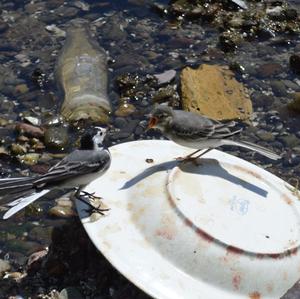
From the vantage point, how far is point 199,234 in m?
5.89

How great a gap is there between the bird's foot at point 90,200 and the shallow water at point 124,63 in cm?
85

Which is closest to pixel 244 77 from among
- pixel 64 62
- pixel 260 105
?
pixel 260 105

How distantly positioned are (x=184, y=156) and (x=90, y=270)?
1253 millimetres

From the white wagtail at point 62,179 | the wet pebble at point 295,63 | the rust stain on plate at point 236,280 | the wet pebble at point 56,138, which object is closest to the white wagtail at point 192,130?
the white wagtail at point 62,179

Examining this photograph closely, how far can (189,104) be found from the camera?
9.17 meters

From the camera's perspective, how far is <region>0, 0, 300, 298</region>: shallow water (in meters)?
8.41

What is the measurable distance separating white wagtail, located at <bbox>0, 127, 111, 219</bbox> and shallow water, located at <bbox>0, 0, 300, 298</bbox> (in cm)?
100

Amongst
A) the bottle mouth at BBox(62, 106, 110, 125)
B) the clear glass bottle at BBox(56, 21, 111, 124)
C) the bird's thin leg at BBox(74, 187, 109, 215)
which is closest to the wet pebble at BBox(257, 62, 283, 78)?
the clear glass bottle at BBox(56, 21, 111, 124)

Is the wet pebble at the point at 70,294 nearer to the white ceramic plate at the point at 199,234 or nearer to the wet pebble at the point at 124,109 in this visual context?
the white ceramic plate at the point at 199,234

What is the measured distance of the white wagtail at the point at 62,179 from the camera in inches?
248

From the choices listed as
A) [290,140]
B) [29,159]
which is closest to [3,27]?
[29,159]

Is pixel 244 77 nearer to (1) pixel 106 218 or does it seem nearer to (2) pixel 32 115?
(2) pixel 32 115

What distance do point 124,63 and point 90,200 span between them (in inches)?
164

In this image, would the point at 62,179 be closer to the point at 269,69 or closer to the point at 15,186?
the point at 15,186
